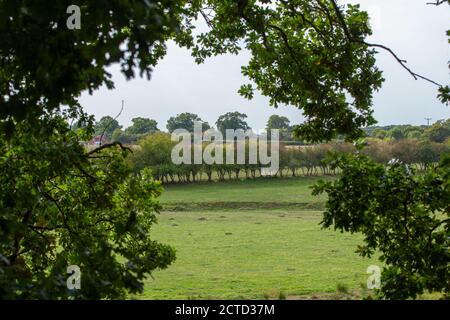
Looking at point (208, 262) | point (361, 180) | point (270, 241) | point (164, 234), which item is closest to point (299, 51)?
point (361, 180)

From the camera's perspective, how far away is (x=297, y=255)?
28.0m

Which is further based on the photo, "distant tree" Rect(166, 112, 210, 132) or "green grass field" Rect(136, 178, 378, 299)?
"distant tree" Rect(166, 112, 210, 132)

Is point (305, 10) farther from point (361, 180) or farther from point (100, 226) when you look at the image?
point (100, 226)
